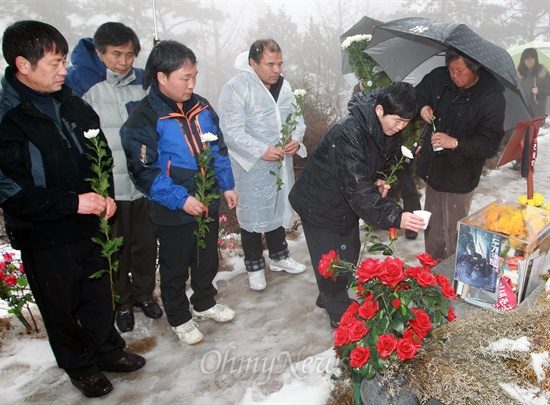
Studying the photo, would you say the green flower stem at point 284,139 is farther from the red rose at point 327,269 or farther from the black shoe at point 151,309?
the red rose at point 327,269

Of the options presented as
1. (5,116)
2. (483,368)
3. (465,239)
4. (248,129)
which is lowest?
(483,368)

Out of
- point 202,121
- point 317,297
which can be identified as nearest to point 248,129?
point 202,121

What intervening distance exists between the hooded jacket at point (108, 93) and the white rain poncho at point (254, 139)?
79 centimetres

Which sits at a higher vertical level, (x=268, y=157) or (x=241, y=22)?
(x=241, y=22)

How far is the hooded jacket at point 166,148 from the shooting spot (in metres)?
2.52

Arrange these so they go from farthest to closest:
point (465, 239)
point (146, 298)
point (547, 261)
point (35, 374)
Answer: point (146, 298) < point (35, 374) < point (547, 261) < point (465, 239)

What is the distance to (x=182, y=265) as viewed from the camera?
2.85m

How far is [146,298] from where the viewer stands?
130 inches

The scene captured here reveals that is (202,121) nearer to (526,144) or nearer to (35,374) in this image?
(35,374)

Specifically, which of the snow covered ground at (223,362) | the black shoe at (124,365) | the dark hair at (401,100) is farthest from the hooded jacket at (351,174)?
the black shoe at (124,365)

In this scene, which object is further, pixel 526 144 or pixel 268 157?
pixel 268 157

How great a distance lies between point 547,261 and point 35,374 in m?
3.40

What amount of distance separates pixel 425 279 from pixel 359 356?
44 centimetres

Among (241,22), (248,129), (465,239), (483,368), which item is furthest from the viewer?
(241,22)
